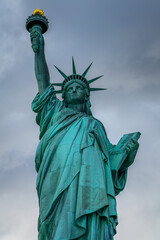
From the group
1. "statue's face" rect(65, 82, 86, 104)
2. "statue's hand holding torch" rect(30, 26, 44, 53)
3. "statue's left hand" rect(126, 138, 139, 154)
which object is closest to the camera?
"statue's left hand" rect(126, 138, 139, 154)

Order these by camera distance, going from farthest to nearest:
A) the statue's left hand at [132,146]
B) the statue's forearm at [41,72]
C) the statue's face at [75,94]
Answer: the statue's forearm at [41,72] < the statue's face at [75,94] < the statue's left hand at [132,146]

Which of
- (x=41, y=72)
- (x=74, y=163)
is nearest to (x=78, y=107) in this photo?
(x=41, y=72)

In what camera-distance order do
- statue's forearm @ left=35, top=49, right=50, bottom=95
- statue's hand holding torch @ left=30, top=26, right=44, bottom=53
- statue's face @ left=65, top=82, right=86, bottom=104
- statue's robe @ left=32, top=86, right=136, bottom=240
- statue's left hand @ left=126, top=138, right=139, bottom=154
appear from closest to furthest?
statue's robe @ left=32, top=86, right=136, bottom=240 < statue's left hand @ left=126, top=138, right=139, bottom=154 < statue's face @ left=65, top=82, right=86, bottom=104 < statue's forearm @ left=35, top=49, right=50, bottom=95 < statue's hand holding torch @ left=30, top=26, right=44, bottom=53

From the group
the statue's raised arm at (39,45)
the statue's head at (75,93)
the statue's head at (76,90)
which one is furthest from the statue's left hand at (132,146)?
the statue's raised arm at (39,45)

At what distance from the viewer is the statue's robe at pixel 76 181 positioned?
1224 centimetres

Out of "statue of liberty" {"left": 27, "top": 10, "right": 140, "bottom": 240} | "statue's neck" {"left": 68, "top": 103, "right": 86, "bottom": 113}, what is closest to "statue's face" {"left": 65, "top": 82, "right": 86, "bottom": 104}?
"statue of liberty" {"left": 27, "top": 10, "right": 140, "bottom": 240}

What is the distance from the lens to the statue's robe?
1224 centimetres

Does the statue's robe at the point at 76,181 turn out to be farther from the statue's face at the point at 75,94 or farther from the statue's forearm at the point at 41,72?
the statue's forearm at the point at 41,72

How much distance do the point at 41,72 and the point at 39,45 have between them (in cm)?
88

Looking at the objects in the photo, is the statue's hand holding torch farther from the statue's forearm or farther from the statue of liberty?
the statue's forearm

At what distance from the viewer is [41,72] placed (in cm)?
1597

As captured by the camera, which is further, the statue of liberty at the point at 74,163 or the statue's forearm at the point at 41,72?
the statue's forearm at the point at 41,72

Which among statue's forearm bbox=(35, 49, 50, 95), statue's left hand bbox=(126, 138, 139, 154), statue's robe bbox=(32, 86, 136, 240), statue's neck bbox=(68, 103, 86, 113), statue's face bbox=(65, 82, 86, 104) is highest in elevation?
statue's forearm bbox=(35, 49, 50, 95)

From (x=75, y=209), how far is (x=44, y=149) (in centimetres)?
253
